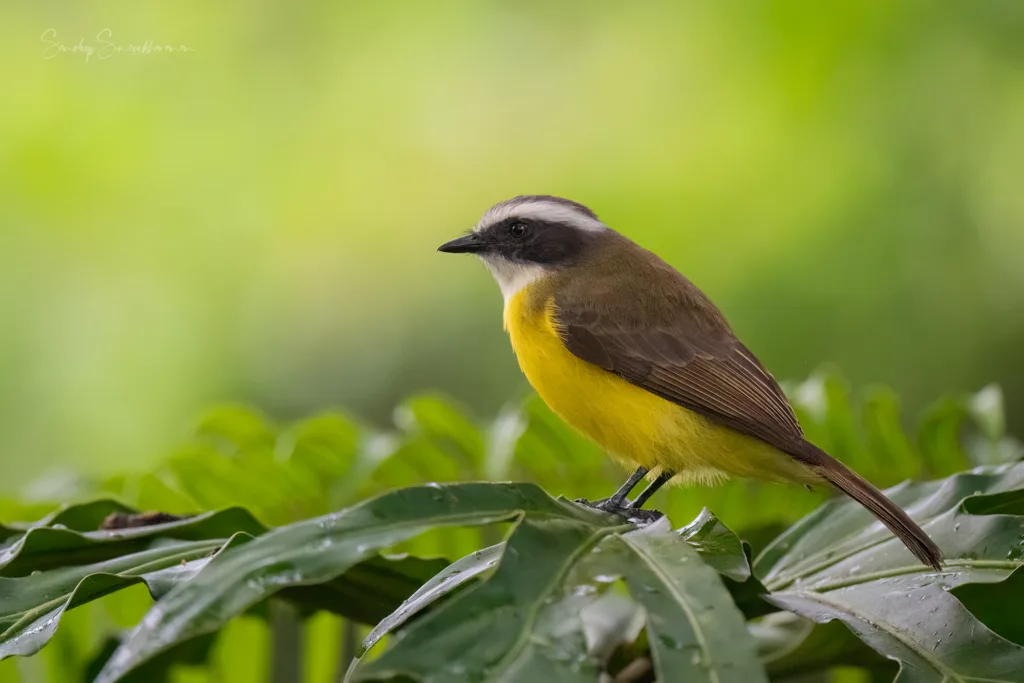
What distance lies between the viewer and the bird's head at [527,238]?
2.76 metres

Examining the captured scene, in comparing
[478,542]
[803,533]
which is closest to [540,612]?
[803,533]

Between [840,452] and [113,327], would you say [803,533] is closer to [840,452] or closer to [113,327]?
[840,452]

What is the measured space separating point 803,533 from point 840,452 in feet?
2.59

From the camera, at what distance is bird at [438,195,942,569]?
210 centimetres

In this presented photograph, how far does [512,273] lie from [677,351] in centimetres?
64

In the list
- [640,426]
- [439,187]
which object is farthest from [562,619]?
[439,187]

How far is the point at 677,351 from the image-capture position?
2268mm

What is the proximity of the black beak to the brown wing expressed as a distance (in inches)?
14.6

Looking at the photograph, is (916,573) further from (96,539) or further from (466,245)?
(466,245)

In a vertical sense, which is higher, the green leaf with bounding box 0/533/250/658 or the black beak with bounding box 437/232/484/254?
the black beak with bounding box 437/232/484/254

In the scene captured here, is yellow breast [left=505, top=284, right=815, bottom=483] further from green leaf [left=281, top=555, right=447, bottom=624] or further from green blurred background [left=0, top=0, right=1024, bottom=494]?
green blurred background [left=0, top=0, right=1024, bottom=494]

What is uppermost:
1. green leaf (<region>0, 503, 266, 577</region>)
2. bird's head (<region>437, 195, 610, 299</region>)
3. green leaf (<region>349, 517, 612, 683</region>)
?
bird's head (<region>437, 195, 610, 299</region>)

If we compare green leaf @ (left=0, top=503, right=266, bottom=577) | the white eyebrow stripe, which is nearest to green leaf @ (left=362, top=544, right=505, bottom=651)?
green leaf @ (left=0, top=503, right=266, bottom=577)

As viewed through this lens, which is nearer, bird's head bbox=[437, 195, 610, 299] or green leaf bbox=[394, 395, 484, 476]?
green leaf bbox=[394, 395, 484, 476]
